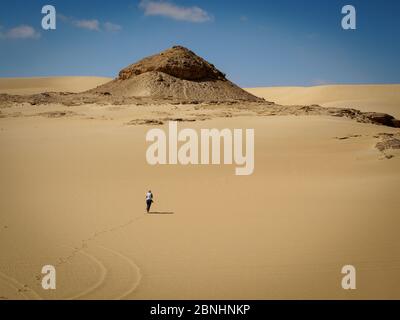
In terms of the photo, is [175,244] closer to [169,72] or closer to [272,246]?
[272,246]

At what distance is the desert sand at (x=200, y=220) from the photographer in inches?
248

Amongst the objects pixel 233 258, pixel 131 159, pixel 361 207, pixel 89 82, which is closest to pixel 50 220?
pixel 233 258

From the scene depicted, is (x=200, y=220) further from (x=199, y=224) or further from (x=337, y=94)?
(x=337, y=94)

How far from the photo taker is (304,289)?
6.07m

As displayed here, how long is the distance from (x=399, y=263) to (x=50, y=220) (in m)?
6.46

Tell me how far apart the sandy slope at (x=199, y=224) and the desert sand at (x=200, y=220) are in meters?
0.03

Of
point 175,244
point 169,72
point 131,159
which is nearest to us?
point 175,244

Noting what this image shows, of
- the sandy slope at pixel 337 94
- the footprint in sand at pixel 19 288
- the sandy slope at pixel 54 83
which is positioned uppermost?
the sandy slope at pixel 54 83

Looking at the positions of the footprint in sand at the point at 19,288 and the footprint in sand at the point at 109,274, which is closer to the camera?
the footprint in sand at the point at 19,288

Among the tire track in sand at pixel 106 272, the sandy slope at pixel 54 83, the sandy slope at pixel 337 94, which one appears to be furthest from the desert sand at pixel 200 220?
the sandy slope at pixel 54 83

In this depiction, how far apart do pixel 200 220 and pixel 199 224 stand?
0.31 m

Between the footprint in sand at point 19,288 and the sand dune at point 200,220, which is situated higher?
the sand dune at point 200,220

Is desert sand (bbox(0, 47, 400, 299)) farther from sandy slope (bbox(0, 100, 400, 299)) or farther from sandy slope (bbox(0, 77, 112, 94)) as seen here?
sandy slope (bbox(0, 77, 112, 94))

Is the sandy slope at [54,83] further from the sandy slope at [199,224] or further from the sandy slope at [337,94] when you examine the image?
the sandy slope at [199,224]
